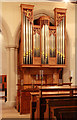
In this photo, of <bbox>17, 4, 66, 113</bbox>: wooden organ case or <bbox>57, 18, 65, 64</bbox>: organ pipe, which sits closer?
<bbox>17, 4, 66, 113</bbox>: wooden organ case

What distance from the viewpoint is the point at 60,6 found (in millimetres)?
9961

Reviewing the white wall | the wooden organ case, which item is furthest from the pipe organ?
the white wall

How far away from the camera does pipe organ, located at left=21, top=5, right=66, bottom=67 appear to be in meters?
8.72

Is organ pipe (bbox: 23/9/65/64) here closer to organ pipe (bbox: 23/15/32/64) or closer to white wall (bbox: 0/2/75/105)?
organ pipe (bbox: 23/15/32/64)

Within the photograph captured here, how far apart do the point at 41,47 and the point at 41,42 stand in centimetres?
22

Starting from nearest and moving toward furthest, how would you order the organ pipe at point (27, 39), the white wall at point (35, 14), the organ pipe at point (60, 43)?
the organ pipe at point (27, 39), the organ pipe at point (60, 43), the white wall at point (35, 14)

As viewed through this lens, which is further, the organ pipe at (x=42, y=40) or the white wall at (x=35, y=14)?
the white wall at (x=35, y=14)

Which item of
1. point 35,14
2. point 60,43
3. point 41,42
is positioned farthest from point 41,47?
point 35,14

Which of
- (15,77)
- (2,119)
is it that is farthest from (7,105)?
(2,119)

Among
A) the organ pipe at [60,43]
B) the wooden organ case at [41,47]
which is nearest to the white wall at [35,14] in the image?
the wooden organ case at [41,47]

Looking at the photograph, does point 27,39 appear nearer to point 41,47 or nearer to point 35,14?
point 41,47

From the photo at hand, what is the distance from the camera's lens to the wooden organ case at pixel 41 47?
8719mm

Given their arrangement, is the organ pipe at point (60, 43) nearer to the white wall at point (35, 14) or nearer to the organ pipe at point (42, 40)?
the organ pipe at point (42, 40)

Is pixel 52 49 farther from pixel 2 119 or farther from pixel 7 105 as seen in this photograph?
pixel 2 119
